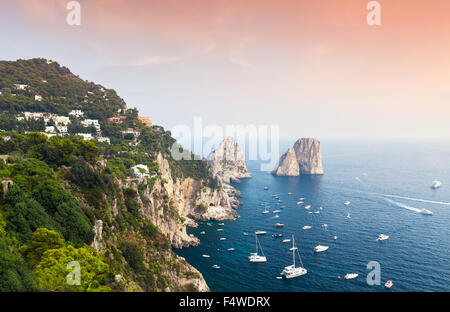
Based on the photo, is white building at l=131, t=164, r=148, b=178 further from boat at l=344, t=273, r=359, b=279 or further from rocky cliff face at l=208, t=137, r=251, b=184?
rocky cliff face at l=208, t=137, r=251, b=184

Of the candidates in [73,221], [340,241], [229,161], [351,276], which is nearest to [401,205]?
[340,241]

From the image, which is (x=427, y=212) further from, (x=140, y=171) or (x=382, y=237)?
(x=140, y=171)

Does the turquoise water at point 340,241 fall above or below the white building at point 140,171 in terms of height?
below

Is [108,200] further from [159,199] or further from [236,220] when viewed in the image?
[236,220]

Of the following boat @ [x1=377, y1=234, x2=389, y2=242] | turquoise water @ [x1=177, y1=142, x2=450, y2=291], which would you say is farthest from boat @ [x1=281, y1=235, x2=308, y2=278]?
boat @ [x1=377, y1=234, x2=389, y2=242]

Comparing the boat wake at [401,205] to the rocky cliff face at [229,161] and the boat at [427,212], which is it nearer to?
the boat at [427,212]

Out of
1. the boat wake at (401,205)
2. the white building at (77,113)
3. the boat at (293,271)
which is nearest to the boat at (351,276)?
the boat at (293,271)
